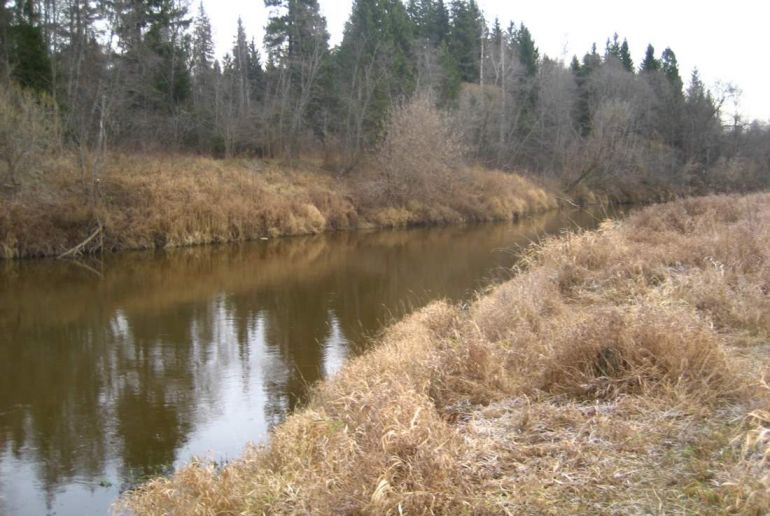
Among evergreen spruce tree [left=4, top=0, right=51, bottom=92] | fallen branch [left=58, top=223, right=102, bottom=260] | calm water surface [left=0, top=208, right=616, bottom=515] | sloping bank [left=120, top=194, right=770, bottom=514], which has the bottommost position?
calm water surface [left=0, top=208, right=616, bottom=515]

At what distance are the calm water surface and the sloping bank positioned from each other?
1379mm

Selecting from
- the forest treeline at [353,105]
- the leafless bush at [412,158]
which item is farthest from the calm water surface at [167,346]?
the leafless bush at [412,158]

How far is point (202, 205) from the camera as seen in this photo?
2755cm

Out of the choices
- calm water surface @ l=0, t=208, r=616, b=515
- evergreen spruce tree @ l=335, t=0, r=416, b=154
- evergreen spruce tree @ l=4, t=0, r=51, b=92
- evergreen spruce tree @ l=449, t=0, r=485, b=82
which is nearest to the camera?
calm water surface @ l=0, t=208, r=616, b=515

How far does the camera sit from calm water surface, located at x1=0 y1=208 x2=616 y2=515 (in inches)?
315

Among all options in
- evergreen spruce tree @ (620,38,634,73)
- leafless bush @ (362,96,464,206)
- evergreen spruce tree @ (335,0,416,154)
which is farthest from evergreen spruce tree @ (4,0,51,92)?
Answer: evergreen spruce tree @ (620,38,634,73)

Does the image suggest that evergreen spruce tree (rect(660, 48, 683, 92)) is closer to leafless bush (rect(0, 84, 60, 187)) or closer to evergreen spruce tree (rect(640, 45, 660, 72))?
evergreen spruce tree (rect(640, 45, 660, 72))

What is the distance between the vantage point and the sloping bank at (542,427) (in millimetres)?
4172

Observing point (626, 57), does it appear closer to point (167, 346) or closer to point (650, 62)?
point (650, 62)

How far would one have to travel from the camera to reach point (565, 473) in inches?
175

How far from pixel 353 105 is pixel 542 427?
3665 centimetres

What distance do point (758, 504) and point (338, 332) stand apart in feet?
33.8

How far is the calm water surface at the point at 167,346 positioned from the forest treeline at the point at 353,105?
732 centimetres

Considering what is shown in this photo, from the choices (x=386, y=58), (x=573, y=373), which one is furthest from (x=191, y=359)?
(x=386, y=58)
